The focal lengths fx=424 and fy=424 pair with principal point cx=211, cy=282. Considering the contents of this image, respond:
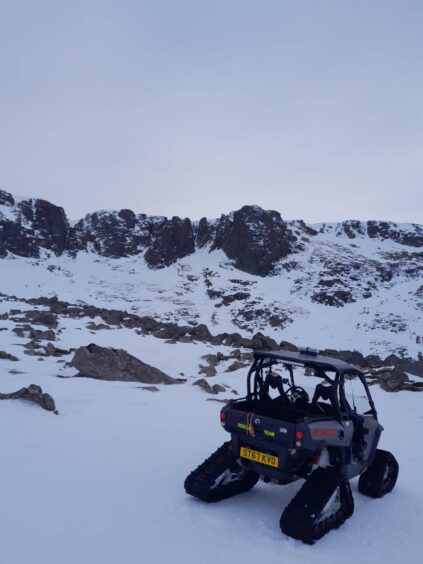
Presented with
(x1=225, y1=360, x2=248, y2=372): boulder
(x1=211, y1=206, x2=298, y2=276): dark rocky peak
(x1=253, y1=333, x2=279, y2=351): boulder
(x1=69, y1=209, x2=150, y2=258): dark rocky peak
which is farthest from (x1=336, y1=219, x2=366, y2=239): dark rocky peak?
(x1=225, y1=360, x2=248, y2=372): boulder

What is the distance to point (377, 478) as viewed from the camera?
616 cm

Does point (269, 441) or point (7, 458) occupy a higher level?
point (269, 441)

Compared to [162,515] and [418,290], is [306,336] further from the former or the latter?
[162,515]

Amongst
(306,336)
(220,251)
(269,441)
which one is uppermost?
(220,251)

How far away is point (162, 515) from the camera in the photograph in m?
4.97

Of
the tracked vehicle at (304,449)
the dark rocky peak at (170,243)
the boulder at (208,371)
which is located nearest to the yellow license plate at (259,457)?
the tracked vehicle at (304,449)

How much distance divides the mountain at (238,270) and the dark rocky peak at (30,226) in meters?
0.20

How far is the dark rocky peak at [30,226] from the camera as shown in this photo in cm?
7450

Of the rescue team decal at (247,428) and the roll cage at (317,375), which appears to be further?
the roll cage at (317,375)

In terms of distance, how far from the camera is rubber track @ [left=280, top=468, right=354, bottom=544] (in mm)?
4570

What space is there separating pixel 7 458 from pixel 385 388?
14.1m

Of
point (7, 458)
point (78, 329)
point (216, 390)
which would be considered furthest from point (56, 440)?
point (78, 329)

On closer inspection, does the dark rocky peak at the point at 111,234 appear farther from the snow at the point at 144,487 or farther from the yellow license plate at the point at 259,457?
the yellow license plate at the point at 259,457

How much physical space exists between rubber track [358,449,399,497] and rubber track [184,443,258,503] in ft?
5.40
